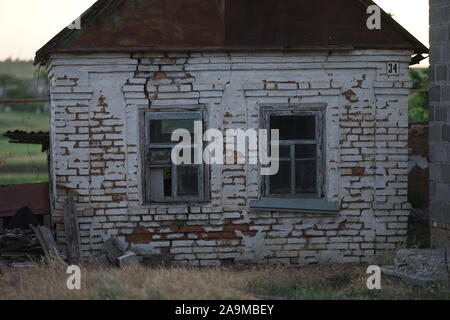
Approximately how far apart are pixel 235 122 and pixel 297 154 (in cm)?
112

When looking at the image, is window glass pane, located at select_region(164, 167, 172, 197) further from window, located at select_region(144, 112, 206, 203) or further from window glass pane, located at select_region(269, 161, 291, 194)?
window glass pane, located at select_region(269, 161, 291, 194)

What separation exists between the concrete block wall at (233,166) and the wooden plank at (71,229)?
0.24m

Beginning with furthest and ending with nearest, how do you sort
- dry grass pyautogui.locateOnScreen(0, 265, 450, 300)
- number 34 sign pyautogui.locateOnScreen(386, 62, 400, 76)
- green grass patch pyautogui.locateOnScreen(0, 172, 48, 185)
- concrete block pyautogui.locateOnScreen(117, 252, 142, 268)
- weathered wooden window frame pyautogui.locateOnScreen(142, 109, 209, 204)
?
green grass patch pyautogui.locateOnScreen(0, 172, 48, 185)
number 34 sign pyautogui.locateOnScreen(386, 62, 400, 76)
weathered wooden window frame pyautogui.locateOnScreen(142, 109, 209, 204)
concrete block pyautogui.locateOnScreen(117, 252, 142, 268)
dry grass pyautogui.locateOnScreen(0, 265, 450, 300)

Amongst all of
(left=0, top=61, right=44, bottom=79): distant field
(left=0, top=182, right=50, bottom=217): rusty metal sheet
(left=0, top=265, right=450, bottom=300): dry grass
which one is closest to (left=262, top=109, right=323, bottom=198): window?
(left=0, top=265, right=450, bottom=300): dry grass

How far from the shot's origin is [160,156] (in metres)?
12.0

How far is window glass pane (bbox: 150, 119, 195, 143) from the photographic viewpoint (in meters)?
12.0

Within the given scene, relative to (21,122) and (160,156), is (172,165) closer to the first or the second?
(160,156)

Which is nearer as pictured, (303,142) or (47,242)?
(47,242)

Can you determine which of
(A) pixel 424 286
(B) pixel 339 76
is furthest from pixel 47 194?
(A) pixel 424 286

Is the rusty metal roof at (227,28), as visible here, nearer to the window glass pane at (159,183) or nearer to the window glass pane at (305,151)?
the window glass pane at (305,151)

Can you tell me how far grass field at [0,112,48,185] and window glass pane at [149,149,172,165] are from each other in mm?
10710

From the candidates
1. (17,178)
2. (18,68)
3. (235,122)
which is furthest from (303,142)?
(18,68)

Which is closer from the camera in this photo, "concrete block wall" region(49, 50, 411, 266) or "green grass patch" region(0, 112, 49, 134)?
"concrete block wall" region(49, 50, 411, 266)

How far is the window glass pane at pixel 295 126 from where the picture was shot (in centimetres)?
1216
